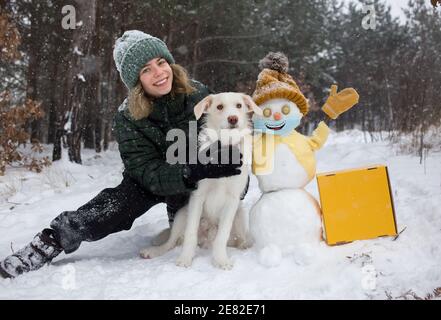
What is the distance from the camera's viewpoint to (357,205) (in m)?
2.76

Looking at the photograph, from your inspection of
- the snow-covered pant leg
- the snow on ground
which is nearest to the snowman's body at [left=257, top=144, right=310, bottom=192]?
the snow on ground

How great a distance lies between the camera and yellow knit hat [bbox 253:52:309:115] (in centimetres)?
284

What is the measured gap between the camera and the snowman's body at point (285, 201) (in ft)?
8.73

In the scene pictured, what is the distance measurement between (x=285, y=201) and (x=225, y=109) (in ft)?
2.56

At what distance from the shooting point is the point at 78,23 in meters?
7.66

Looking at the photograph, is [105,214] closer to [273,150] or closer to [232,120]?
[232,120]

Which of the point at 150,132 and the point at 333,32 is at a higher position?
the point at 333,32

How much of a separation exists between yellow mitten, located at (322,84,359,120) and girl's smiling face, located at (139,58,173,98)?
4.10 feet

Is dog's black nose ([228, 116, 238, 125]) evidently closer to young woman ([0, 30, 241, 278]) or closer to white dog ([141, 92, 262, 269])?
white dog ([141, 92, 262, 269])

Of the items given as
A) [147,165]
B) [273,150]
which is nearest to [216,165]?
[273,150]

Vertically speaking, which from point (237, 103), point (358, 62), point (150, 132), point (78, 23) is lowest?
point (150, 132)
